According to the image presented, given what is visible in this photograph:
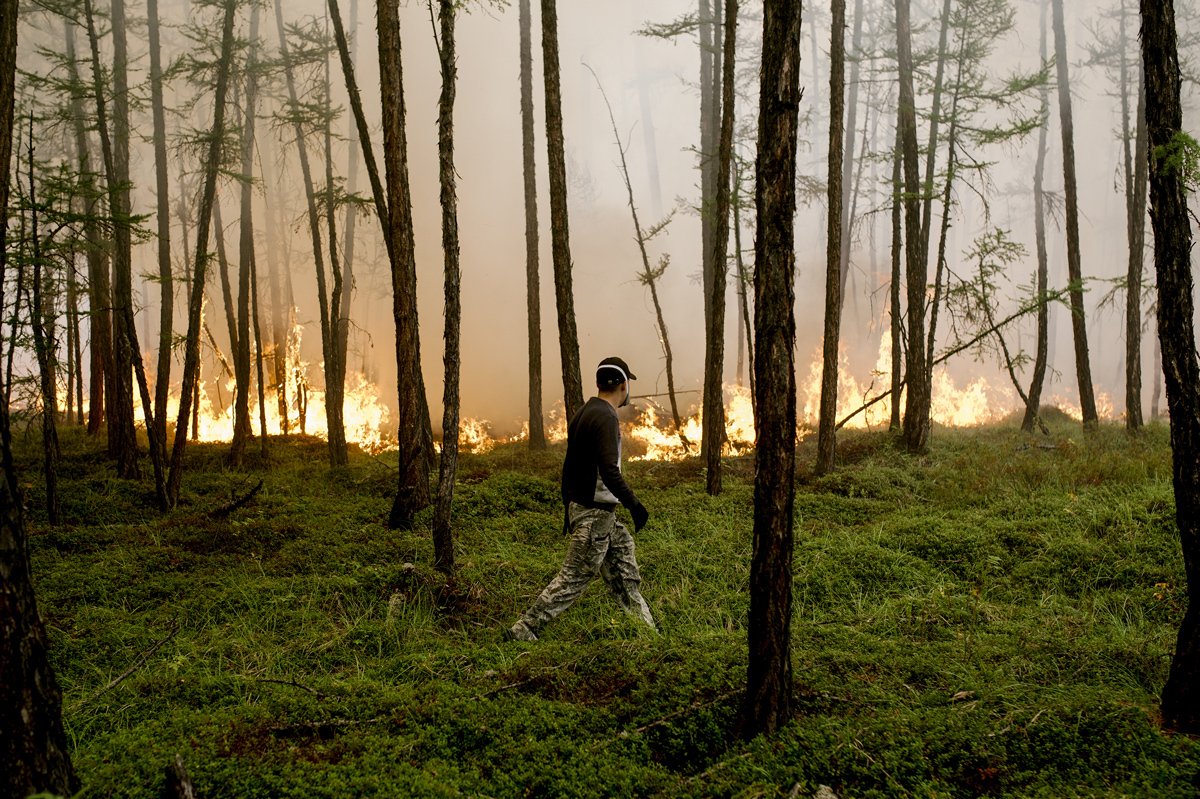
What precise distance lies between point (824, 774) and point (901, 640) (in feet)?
8.90

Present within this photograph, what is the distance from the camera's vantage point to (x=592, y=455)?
5777 mm

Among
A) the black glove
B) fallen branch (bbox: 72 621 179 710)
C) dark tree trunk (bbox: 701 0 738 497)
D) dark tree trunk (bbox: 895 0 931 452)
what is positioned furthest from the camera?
dark tree trunk (bbox: 895 0 931 452)

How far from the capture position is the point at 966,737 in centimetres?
373

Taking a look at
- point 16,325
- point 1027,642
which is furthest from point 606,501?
point 16,325

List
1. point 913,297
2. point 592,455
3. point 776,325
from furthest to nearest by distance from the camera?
1. point 913,297
2. point 592,455
3. point 776,325

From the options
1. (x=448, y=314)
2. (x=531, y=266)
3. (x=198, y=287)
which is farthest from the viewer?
(x=531, y=266)

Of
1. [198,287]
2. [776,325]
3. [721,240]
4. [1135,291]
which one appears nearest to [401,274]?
[198,287]

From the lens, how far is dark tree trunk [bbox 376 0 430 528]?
371 inches

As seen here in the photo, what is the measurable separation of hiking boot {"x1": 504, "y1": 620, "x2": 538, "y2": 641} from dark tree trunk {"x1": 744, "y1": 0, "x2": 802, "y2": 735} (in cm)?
261

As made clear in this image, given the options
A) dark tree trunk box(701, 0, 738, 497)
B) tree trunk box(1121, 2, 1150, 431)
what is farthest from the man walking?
tree trunk box(1121, 2, 1150, 431)

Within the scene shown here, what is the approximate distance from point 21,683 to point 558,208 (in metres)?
9.07

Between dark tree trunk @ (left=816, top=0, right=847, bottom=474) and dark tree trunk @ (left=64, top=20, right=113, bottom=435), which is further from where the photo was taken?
dark tree trunk @ (left=64, top=20, right=113, bottom=435)

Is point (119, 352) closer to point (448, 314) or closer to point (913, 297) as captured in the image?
point (448, 314)

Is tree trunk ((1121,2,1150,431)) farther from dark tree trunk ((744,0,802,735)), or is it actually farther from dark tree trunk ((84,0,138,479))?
dark tree trunk ((84,0,138,479))
